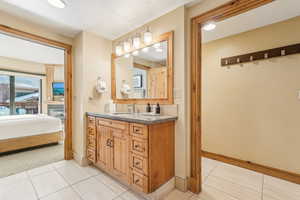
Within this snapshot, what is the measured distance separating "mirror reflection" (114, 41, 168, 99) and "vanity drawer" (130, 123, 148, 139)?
2.06ft

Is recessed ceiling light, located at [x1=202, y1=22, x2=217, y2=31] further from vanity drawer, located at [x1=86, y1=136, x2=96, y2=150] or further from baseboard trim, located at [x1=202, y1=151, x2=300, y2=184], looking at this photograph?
vanity drawer, located at [x1=86, y1=136, x2=96, y2=150]

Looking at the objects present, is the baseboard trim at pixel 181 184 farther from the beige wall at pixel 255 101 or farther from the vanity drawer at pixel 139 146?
the beige wall at pixel 255 101

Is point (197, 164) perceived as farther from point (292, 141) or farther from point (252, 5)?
point (252, 5)

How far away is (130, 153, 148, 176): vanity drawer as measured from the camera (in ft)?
4.93

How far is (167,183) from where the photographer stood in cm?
169

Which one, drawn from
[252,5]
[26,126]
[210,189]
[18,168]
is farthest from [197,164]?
[26,126]

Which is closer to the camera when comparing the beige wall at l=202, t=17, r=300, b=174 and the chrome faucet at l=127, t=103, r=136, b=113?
the beige wall at l=202, t=17, r=300, b=174

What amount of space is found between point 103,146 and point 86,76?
1.26 metres

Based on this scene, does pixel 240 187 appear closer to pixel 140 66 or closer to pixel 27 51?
pixel 140 66

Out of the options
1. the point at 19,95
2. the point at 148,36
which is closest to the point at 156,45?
the point at 148,36

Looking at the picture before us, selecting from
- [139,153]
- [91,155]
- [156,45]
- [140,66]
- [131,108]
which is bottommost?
[91,155]

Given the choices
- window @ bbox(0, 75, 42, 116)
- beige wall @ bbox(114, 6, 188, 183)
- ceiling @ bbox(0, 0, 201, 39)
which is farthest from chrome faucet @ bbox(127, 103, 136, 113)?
window @ bbox(0, 75, 42, 116)

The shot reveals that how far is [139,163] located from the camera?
1.57 metres

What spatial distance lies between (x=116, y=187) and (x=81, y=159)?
3.23 feet
